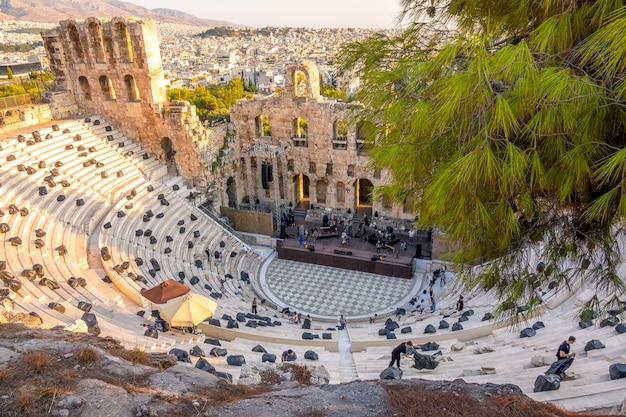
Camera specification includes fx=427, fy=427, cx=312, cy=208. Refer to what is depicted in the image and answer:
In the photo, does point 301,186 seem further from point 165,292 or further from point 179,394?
point 179,394

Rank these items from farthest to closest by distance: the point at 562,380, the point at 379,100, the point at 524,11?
the point at 562,380 < the point at 379,100 < the point at 524,11

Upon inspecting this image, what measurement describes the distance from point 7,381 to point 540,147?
718 centimetres

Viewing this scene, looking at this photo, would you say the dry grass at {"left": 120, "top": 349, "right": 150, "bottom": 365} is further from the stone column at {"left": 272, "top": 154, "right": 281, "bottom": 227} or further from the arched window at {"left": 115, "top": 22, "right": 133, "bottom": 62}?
the arched window at {"left": 115, "top": 22, "right": 133, "bottom": 62}

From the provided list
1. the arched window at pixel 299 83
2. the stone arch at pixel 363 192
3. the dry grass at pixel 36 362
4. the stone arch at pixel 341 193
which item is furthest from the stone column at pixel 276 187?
the dry grass at pixel 36 362

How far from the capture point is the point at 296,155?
2559cm

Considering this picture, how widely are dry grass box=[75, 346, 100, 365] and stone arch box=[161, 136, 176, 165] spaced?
1894 centimetres

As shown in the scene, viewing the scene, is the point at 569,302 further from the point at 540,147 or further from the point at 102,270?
the point at 102,270

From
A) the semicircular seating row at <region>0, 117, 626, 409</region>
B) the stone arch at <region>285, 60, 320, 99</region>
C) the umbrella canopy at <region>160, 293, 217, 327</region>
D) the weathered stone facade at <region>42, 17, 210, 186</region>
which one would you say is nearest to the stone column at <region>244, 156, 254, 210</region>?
the weathered stone facade at <region>42, 17, 210, 186</region>

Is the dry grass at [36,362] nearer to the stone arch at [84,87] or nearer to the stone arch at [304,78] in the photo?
the stone arch at [304,78]

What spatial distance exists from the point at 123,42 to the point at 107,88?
9.86 ft

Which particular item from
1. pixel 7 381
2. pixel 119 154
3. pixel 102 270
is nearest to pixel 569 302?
pixel 7 381

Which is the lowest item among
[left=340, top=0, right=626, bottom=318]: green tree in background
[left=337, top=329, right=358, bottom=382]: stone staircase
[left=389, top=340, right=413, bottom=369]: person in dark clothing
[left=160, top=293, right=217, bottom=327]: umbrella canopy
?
[left=337, top=329, right=358, bottom=382]: stone staircase

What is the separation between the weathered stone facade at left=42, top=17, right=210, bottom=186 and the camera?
22.7m

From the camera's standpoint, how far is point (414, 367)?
378 inches
